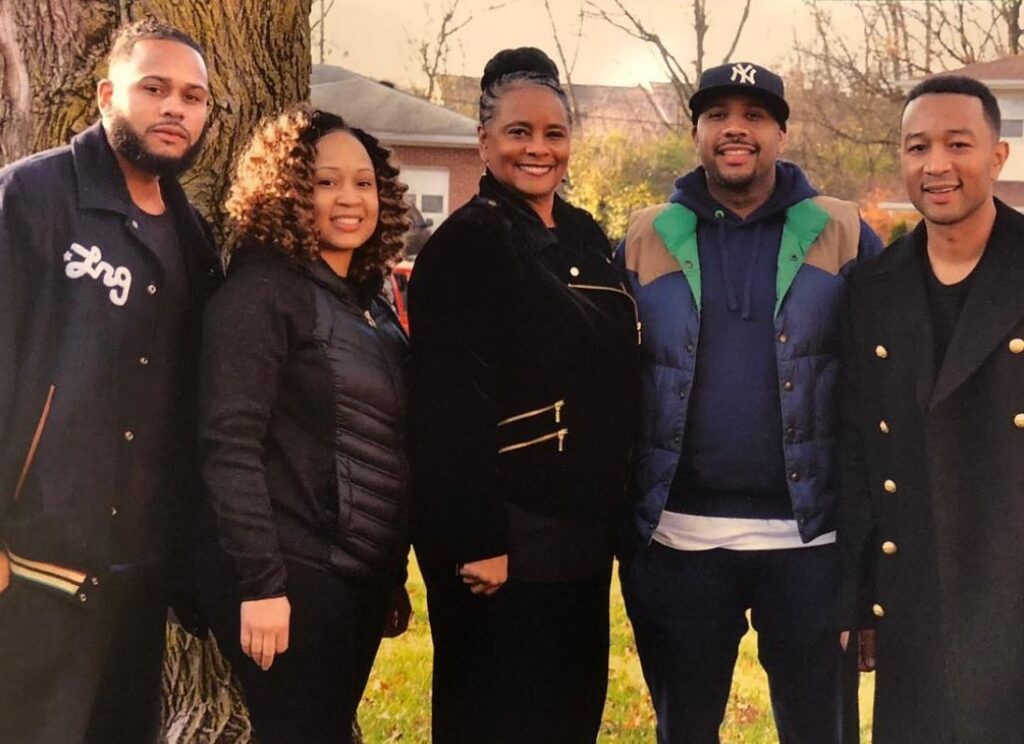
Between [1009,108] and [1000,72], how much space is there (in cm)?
165

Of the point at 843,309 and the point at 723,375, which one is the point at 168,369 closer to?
the point at 723,375

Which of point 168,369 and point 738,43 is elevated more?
point 738,43

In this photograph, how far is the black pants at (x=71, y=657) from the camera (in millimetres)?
2918

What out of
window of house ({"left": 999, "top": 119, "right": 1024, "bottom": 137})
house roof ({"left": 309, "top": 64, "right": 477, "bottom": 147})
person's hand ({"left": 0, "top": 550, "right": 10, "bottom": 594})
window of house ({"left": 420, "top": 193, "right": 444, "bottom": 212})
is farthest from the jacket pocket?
window of house ({"left": 999, "top": 119, "right": 1024, "bottom": 137})

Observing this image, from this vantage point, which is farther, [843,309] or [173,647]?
[173,647]

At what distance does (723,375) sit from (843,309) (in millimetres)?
411

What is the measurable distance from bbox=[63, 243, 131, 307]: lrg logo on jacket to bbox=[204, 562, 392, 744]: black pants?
2.69 feet

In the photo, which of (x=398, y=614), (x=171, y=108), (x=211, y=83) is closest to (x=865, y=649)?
(x=398, y=614)

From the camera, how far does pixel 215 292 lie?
3027 mm

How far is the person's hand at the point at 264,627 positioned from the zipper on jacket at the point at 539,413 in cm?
80

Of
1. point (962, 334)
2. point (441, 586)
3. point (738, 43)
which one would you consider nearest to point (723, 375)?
point (962, 334)

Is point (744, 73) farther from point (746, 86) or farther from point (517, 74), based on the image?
point (517, 74)

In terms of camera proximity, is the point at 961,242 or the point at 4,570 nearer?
the point at 4,570

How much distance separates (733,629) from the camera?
12.1 feet
